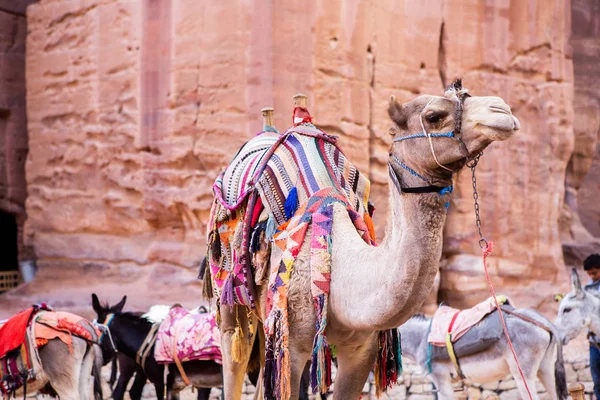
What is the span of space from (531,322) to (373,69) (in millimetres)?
5679

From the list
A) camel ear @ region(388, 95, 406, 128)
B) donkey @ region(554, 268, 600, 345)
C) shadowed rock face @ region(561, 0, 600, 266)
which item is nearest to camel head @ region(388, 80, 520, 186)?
camel ear @ region(388, 95, 406, 128)

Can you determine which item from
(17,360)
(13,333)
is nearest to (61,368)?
(17,360)

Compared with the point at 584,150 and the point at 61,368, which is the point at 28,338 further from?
the point at 584,150

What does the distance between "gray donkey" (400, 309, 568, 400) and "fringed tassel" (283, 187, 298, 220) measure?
4.28m

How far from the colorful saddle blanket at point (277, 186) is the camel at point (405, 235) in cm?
41

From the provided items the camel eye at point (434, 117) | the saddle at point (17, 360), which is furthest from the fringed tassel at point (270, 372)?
the saddle at point (17, 360)

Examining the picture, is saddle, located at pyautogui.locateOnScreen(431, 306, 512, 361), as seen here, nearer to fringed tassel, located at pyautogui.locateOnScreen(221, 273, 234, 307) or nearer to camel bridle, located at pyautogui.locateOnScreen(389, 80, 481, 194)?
fringed tassel, located at pyautogui.locateOnScreen(221, 273, 234, 307)

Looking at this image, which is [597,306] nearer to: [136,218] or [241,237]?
[241,237]

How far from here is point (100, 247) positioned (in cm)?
1398

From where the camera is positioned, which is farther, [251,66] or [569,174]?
[569,174]

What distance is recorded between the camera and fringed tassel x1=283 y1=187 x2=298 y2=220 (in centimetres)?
538

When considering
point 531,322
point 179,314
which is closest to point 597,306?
point 531,322

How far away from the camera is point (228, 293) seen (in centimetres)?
575

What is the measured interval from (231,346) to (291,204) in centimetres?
135
